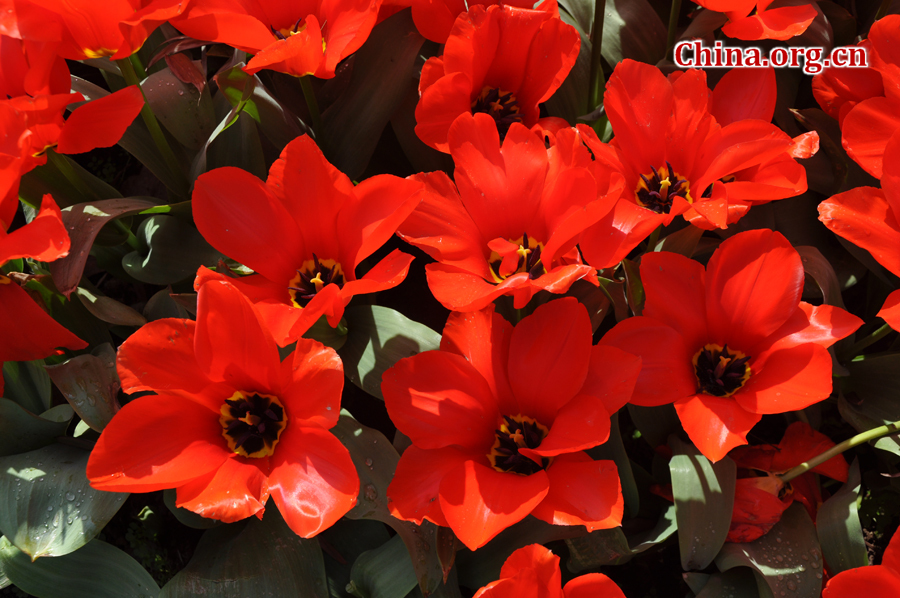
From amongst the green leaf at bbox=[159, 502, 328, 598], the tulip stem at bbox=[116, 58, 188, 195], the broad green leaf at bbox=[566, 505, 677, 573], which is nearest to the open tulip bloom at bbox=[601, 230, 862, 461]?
the broad green leaf at bbox=[566, 505, 677, 573]

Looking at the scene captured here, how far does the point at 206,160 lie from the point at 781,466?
4.07 ft

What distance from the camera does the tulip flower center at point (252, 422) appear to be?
99 centimetres

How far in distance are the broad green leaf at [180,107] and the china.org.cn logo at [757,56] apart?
0.98 meters

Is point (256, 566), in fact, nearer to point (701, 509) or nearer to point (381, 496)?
point (381, 496)

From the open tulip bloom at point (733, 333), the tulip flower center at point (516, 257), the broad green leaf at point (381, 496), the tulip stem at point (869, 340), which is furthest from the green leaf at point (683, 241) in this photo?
the broad green leaf at point (381, 496)

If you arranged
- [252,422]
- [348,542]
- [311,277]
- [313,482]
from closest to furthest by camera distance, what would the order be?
[313,482]
[252,422]
[311,277]
[348,542]

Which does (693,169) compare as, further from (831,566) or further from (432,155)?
(831,566)

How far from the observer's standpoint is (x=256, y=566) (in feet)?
3.85

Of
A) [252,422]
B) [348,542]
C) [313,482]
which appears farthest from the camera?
[348,542]

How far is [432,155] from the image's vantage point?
1.35 meters

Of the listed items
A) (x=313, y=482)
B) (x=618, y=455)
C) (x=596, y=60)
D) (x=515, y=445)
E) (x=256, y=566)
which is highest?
(x=596, y=60)

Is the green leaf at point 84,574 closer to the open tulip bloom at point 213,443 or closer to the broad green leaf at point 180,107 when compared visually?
the open tulip bloom at point 213,443

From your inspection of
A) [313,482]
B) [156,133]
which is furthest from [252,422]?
[156,133]

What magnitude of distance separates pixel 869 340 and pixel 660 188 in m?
0.54
